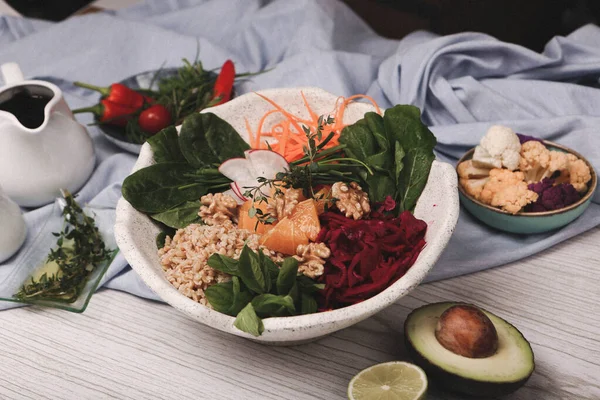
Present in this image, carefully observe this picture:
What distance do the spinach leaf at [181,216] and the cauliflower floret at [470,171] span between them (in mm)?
752

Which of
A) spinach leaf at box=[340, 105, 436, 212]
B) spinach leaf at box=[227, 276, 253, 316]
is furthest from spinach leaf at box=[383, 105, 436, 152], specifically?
spinach leaf at box=[227, 276, 253, 316]

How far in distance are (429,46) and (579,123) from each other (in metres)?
0.56

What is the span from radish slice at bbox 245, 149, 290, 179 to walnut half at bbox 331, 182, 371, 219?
15 cm

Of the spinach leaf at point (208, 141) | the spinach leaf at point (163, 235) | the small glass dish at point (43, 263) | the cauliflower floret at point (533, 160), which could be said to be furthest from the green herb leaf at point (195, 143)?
the cauliflower floret at point (533, 160)

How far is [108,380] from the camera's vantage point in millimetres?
1429

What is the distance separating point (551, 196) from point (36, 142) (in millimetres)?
1445

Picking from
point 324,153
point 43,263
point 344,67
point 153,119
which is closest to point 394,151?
point 324,153

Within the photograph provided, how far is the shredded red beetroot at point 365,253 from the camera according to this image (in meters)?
1.30

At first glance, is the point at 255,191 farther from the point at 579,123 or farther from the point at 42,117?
the point at 579,123

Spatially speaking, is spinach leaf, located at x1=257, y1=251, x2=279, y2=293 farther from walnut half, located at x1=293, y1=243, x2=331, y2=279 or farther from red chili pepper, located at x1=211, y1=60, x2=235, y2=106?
red chili pepper, located at x1=211, y1=60, x2=235, y2=106

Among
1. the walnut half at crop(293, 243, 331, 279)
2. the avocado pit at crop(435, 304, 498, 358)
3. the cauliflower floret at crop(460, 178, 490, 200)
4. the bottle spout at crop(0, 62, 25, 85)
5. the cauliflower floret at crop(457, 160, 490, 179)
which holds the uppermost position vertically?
the bottle spout at crop(0, 62, 25, 85)

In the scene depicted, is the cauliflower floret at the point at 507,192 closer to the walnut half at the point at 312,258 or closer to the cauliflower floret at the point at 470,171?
the cauliflower floret at the point at 470,171

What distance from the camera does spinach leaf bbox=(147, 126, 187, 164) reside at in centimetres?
158

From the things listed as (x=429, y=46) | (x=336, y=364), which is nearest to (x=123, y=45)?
(x=429, y=46)
